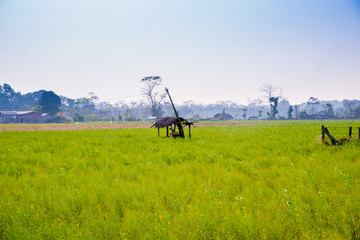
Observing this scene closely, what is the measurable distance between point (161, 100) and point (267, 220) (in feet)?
270

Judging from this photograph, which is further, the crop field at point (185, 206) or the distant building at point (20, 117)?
the distant building at point (20, 117)

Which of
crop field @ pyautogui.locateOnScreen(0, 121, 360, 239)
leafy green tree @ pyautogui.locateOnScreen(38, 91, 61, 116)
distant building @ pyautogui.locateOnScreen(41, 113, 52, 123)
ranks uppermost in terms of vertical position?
leafy green tree @ pyautogui.locateOnScreen(38, 91, 61, 116)

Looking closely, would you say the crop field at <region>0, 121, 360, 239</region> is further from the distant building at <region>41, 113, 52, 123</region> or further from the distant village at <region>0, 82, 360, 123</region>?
the distant building at <region>41, 113, 52, 123</region>

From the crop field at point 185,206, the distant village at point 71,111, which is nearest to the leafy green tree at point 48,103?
the distant village at point 71,111

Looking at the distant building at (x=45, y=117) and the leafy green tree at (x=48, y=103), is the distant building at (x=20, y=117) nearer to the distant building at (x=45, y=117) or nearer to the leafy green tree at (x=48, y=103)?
the distant building at (x=45, y=117)

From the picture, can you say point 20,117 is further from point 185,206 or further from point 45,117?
point 185,206

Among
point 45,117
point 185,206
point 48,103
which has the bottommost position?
point 185,206

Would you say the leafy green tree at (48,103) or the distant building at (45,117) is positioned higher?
the leafy green tree at (48,103)

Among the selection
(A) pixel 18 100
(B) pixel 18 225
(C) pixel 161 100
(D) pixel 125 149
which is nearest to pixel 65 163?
(D) pixel 125 149

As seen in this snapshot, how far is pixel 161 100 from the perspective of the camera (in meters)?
84.1

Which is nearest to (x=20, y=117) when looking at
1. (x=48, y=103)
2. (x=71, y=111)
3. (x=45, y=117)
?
(x=45, y=117)

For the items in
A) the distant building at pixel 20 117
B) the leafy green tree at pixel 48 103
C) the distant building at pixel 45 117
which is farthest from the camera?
the leafy green tree at pixel 48 103

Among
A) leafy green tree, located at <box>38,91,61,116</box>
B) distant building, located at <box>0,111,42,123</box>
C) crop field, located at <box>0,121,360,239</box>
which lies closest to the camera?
crop field, located at <box>0,121,360,239</box>

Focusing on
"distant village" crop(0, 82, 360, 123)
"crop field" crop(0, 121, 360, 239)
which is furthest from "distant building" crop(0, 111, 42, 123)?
"crop field" crop(0, 121, 360, 239)
